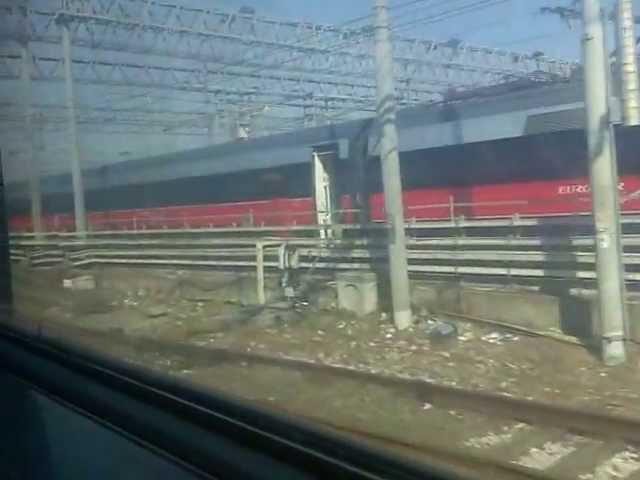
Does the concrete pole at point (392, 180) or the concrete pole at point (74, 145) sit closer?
the concrete pole at point (392, 180)

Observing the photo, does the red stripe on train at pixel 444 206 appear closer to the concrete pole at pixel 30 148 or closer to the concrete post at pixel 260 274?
the concrete post at pixel 260 274

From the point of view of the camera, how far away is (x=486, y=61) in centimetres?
194

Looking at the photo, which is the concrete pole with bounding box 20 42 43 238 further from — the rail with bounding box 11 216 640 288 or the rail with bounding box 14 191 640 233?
the rail with bounding box 11 216 640 288

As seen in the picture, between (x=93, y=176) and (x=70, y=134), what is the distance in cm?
26

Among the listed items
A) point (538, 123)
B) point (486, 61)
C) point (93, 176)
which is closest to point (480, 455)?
point (538, 123)

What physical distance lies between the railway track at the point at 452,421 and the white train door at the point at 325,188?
1.38 ft

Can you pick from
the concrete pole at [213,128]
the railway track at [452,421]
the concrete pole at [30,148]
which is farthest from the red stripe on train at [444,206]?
the concrete pole at [30,148]

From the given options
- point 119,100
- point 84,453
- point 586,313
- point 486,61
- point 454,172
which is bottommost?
point 84,453

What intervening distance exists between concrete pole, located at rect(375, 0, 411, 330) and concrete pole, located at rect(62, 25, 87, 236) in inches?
75.2

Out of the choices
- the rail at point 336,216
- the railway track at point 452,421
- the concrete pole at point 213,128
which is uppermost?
the concrete pole at point 213,128

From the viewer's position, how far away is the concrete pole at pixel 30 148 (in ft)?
13.3

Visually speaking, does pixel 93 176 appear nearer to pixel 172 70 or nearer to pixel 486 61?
pixel 172 70

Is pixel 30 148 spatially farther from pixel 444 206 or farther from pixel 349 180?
pixel 444 206

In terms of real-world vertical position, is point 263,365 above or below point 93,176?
below
